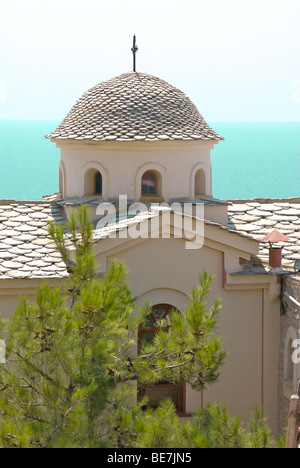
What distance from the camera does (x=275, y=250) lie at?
1780cm

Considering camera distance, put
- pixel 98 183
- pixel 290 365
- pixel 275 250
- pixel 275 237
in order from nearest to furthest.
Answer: pixel 290 365
pixel 275 250
pixel 275 237
pixel 98 183

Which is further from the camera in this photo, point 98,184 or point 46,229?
point 98,184

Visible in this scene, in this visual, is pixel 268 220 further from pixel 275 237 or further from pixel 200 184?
pixel 275 237

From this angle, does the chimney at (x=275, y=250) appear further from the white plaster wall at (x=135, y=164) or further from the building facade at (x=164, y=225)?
the white plaster wall at (x=135, y=164)

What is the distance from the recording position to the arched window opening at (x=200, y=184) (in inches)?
795

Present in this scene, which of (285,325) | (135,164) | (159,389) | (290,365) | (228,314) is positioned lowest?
(159,389)

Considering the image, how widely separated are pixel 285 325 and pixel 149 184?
4588 millimetres

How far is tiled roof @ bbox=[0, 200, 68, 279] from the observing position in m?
17.2

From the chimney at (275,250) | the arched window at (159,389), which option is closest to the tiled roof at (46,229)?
the chimney at (275,250)

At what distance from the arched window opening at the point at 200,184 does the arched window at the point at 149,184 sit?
3.65ft

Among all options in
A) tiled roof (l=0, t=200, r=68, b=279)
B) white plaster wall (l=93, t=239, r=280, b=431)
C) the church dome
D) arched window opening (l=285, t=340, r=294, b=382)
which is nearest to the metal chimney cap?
white plaster wall (l=93, t=239, r=280, b=431)

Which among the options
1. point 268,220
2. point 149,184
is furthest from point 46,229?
point 268,220

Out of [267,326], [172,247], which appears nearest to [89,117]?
[172,247]
